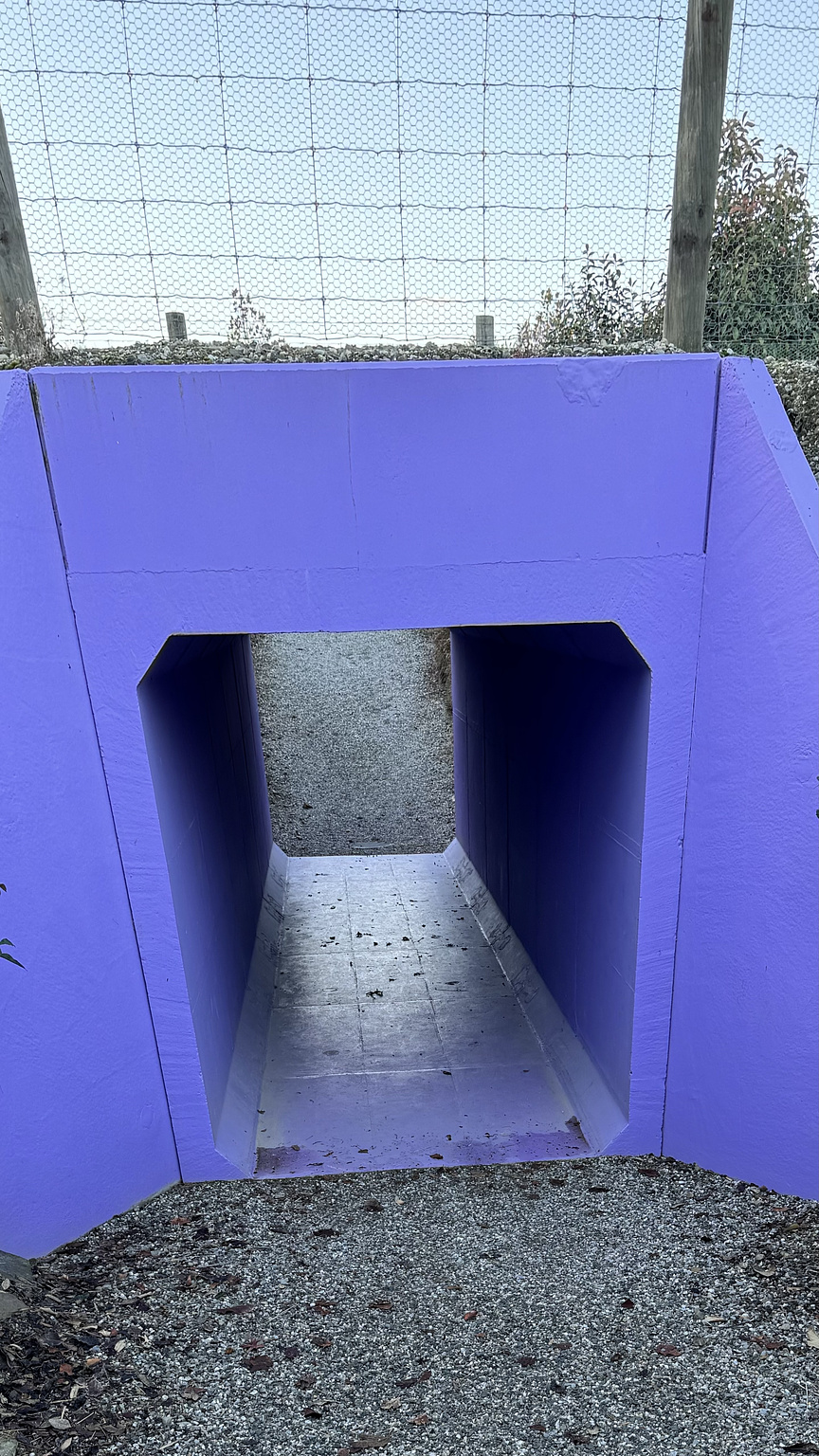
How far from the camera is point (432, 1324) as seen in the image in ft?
12.4

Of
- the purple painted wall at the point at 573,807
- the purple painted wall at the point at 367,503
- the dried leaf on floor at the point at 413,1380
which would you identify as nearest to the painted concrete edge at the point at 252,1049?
the dried leaf on floor at the point at 413,1380

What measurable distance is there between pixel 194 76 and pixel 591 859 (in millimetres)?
4628

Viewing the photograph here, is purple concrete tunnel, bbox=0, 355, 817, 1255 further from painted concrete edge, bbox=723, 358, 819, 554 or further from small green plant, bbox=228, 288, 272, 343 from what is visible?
small green plant, bbox=228, 288, 272, 343

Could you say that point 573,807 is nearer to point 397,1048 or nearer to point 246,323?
point 397,1048

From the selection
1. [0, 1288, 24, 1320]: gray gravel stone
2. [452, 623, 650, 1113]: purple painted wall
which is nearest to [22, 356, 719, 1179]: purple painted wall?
[452, 623, 650, 1113]: purple painted wall

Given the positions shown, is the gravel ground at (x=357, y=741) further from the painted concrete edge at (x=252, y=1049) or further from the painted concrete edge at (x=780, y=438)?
the painted concrete edge at (x=780, y=438)

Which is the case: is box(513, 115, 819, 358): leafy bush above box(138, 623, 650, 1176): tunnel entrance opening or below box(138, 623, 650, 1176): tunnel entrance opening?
above

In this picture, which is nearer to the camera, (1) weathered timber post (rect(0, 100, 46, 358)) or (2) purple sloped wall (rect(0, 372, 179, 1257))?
(2) purple sloped wall (rect(0, 372, 179, 1257))

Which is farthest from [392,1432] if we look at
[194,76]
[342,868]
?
[342,868]

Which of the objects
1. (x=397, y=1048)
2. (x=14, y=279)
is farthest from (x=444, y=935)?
(x=14, y=279)

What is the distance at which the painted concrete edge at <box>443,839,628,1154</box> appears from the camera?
5297 millimetres

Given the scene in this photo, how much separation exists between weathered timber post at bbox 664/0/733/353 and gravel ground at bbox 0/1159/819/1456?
4.33 meters

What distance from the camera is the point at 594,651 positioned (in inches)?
205

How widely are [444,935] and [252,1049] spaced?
299 cm
